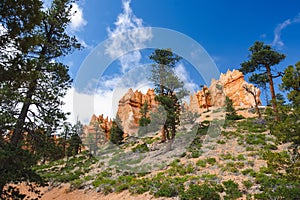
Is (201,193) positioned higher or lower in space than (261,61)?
lower

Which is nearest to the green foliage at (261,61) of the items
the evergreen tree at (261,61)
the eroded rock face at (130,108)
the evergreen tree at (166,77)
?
the evergreen tree at (261,61)

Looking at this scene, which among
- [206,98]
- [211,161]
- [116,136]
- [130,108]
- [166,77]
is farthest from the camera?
[206,98]

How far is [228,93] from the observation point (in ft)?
246

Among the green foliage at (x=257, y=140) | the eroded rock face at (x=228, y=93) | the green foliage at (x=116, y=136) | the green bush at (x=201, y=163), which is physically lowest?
the green bush at (x=201, y=163)

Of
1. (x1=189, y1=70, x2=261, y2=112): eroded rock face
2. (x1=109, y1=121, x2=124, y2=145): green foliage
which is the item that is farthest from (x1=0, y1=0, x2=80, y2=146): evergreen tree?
(x1=189, y1=70, x2=261, y2=112): eroded rock face

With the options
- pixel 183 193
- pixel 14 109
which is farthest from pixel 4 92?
pixel 183 193

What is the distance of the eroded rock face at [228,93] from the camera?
68312mm

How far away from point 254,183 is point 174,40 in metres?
17.2

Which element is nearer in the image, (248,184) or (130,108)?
(248,184)

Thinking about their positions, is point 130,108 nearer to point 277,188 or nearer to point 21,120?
point 21,120

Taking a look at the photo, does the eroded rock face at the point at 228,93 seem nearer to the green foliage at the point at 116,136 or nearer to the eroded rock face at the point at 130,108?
the eroded rock face at the point at 130,108

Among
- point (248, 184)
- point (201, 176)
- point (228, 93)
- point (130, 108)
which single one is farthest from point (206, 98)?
point (248, 184)

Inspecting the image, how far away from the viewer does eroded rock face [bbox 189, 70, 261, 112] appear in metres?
68.3

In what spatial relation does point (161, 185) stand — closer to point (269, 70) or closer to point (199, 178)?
point (199, 178)
